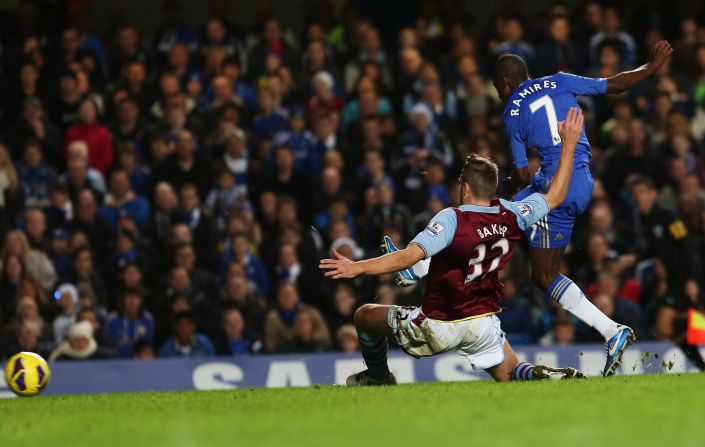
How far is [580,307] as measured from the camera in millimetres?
10305

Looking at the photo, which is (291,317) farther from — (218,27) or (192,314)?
(218,27)

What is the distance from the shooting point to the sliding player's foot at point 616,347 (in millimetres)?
9984

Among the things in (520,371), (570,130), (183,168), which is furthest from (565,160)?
(183,168)

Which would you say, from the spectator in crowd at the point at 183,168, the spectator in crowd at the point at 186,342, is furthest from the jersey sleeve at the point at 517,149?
the spectator in crowd at the point at 183,168

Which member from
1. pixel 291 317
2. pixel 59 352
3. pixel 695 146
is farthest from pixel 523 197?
pixel 695 146

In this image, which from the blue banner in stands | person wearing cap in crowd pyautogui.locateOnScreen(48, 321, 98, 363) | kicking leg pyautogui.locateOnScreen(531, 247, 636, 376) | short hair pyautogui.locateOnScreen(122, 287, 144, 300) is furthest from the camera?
short hair pyautogui.locateOnScreen(122, 287, 144, 300)

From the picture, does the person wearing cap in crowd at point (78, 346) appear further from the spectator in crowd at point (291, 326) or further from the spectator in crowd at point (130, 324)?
the spectator in crowd at point (291, 326)

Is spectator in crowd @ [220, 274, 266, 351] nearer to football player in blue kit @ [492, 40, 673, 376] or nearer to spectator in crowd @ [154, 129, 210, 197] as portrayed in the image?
spectator in crowd @ [154, 129, 210, 197]

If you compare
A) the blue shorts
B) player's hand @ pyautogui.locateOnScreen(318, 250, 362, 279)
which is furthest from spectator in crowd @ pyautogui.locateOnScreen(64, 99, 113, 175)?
player's hand @ pyautogui.locateOnScreen(318, 250, 362, 279)

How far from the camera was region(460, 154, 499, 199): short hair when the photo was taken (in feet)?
30.7

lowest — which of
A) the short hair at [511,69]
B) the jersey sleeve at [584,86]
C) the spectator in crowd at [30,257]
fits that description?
the spectator in crowd at [30,257]

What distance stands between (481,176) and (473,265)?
61 cm

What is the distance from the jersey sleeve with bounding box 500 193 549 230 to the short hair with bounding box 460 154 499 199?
165 millimetres

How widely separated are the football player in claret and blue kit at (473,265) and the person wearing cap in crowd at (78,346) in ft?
18.8
